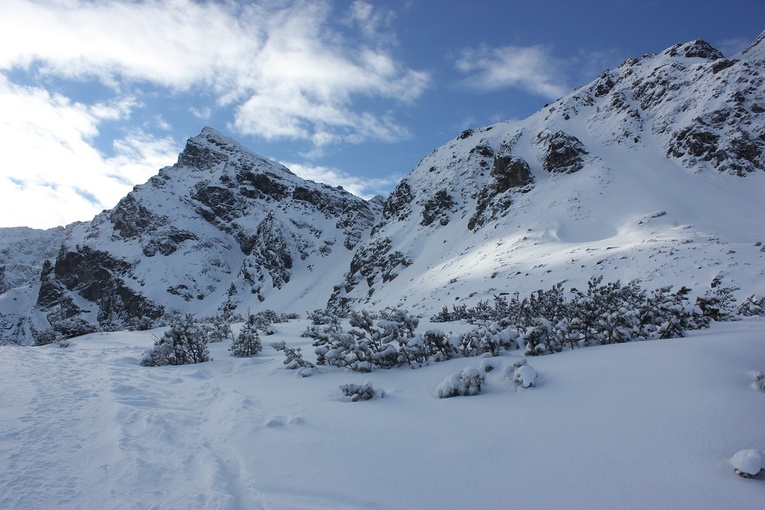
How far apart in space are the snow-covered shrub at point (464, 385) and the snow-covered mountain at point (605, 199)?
11777 millimetres

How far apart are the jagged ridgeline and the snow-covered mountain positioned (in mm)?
145

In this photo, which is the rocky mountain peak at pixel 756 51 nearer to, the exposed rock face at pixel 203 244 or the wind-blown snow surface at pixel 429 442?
the wind-blown snow surface at pixel 429 442

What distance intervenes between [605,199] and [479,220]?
34.8ft

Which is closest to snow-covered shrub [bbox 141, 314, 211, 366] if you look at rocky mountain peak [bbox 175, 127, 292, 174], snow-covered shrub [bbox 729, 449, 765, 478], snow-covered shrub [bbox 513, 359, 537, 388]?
snow-covered shrub [bbox 513, 359, 537, 388]

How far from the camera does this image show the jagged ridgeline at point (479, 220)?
1920 centimetres

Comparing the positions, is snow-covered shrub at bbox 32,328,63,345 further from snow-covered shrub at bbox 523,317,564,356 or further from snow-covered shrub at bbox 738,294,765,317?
snow-covered shrub at bbox 738,294,765,317

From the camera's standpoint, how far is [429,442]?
116 inches

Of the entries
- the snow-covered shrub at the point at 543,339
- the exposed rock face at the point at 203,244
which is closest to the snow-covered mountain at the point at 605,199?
the snow-covered shrub at the point at 543,339

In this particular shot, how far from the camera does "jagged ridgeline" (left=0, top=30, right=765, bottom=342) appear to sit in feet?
63.0

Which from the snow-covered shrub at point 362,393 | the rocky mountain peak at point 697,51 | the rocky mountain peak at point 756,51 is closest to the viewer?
the snow-covered shrub at point 362,393

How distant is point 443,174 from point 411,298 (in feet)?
89.8

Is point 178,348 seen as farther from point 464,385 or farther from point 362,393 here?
point 464,385

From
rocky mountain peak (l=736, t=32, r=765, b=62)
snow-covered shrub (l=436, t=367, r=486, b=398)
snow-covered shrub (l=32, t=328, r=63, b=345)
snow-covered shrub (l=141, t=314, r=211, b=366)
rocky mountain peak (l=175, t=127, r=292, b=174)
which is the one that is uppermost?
rocky mountain peak (l=175, t=127, r=292, b=174)

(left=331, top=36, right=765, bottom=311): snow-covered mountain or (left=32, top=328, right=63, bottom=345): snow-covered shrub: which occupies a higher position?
(left=331, top=36, right=765, bottom=311): snow-covered mountain
